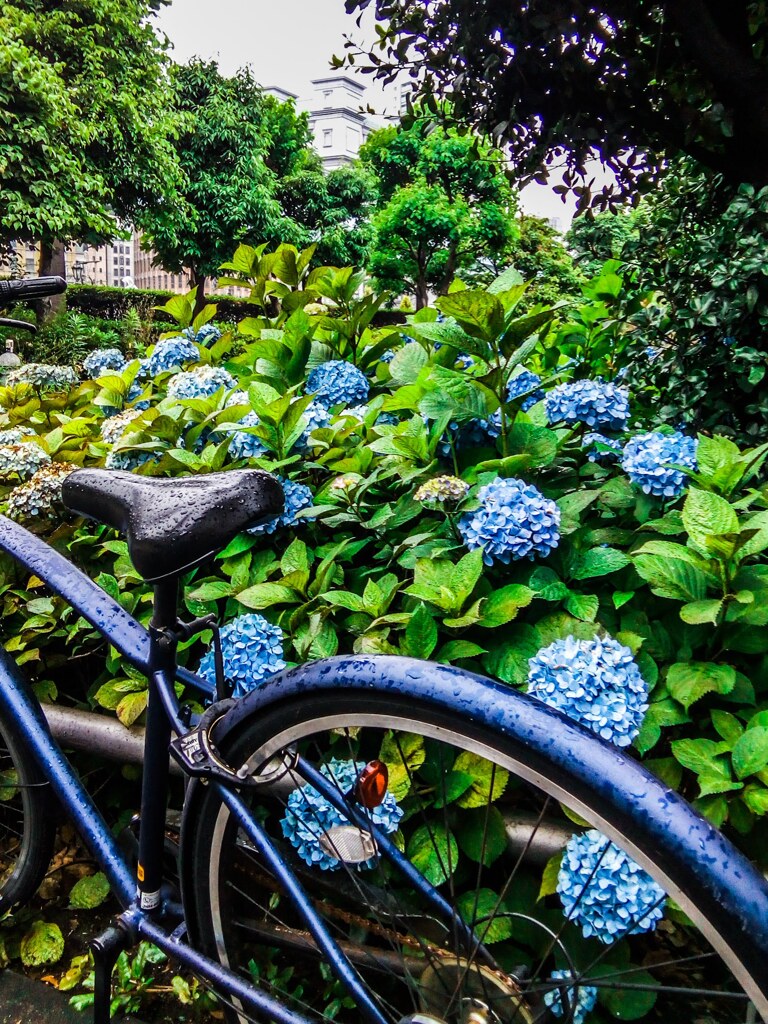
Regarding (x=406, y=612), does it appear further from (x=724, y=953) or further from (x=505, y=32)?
(x=505, y=32)

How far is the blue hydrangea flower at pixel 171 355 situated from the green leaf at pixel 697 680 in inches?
74.0

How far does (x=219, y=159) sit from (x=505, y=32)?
23039 millimetres

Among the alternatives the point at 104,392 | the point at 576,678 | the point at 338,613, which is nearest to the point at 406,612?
the point at 338,613

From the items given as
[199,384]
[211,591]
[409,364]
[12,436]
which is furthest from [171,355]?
[211,591]

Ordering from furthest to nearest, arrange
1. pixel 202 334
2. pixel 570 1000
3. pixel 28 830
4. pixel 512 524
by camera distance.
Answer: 1. pixel 202 334
2. pixel 28 830
3. pixel 512 524
4. pixel 570 1000

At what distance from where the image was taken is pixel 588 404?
1.62 m

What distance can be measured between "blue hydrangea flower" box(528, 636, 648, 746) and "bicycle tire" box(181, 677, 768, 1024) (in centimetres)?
14

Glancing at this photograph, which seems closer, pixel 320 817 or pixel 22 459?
pixel 320 817

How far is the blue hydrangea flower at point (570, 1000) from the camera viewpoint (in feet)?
3.20

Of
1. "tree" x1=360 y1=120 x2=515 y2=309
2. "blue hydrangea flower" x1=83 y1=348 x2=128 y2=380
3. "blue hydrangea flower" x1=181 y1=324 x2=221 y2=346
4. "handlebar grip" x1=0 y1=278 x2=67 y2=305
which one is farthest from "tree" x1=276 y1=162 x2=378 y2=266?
"handlebar grip" x1=0 y1=278 x2=67 y2=305

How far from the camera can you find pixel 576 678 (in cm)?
108

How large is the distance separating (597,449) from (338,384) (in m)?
0.74

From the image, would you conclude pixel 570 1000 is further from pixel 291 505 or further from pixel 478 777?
pixel 291 505

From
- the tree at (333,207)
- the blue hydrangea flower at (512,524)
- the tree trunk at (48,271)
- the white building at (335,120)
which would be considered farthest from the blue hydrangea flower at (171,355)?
the white building at (335,120)
